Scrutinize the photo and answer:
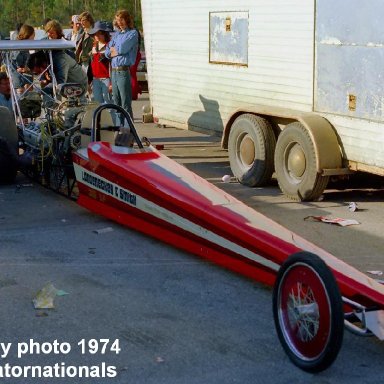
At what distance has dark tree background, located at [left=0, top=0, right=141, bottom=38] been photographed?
1481 inches

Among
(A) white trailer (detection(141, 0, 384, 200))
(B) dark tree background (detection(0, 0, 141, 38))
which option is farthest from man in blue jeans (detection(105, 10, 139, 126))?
(B) dark tree background (detection(0, 0, 141, 38))

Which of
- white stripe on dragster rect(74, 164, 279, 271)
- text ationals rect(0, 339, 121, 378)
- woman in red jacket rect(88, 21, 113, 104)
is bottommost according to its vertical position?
text ationals rect(0, 339, 121, 378)

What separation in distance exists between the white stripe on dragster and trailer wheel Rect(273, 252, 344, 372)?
850 mm

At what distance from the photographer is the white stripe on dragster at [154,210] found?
6496mm

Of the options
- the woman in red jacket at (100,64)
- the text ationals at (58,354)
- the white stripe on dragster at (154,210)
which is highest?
the woman in red jacket at (100,64)

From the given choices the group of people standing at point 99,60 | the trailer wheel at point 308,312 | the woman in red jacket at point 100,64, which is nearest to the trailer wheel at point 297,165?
the group of people standing at point 99,60

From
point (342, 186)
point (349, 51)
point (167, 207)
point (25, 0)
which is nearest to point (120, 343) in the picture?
point (167, 207)

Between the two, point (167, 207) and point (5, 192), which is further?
point (5, 192)

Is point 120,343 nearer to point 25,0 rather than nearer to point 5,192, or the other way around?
point 5,192

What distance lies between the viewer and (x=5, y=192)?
10.2m

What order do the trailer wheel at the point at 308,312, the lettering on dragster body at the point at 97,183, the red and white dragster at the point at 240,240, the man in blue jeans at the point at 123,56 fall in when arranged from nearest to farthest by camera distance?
the trailer wheel at the point at 308,312 < the red and white dragster at the point at 240,240 < the lettering on dragster body at the point at 97,183 < the man in blue jeans at the point at 123,56

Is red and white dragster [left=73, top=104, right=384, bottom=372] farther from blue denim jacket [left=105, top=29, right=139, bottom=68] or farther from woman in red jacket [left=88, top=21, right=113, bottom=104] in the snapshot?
woman in red jacket [left=88, top=21, right=113, bottom=104]

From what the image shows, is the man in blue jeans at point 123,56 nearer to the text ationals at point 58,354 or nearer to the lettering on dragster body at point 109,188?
the lettering on dragster body at point 109,188

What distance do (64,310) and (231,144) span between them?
5.14 m
